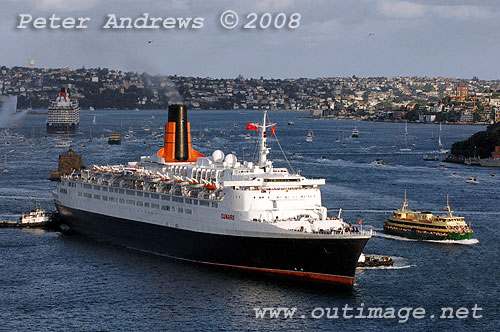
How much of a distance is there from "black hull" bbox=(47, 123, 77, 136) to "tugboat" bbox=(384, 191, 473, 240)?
10476cm

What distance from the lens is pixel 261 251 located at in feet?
116

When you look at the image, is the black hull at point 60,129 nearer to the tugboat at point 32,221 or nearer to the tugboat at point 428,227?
the tugboat at point 32,221

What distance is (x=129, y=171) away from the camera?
43.7 metres

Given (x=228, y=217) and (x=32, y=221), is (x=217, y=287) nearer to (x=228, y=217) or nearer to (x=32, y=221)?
(x=228, y=217)

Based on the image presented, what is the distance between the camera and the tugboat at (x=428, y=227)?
4534cm

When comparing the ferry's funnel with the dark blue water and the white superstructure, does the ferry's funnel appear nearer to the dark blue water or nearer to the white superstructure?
the dark blue water

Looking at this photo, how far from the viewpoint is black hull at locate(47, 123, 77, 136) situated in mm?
143500

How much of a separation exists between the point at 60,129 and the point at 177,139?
10271 centimetres

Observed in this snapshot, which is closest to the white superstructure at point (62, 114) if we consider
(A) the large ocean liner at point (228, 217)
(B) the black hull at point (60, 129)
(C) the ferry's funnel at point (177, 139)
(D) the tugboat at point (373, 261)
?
(B) the black hull at point (60, 129)

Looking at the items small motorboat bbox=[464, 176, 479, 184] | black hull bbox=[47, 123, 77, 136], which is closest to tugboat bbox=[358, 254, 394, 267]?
small motorboat bbox=[464, 176, 479, 184]

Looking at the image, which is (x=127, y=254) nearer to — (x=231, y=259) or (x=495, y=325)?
(x=231, y=259)

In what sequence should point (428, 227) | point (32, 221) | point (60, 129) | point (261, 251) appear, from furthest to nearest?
point (60, 129)
point (32, 221)
point (428, 227)
point (261, 251)

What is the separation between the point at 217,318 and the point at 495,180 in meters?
53.7

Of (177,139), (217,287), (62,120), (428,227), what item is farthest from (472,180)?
(62,120)
